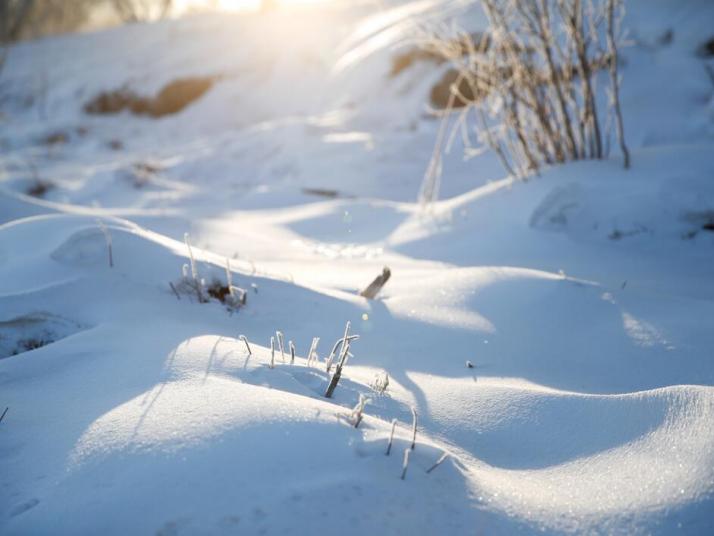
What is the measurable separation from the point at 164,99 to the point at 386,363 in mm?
9147

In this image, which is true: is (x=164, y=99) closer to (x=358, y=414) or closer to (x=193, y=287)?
(x=193, y=287)

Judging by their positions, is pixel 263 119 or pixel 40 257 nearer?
pixel 40 257

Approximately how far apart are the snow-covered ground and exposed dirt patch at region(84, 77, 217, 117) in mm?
6131

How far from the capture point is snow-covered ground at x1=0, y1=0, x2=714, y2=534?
0.81 meters

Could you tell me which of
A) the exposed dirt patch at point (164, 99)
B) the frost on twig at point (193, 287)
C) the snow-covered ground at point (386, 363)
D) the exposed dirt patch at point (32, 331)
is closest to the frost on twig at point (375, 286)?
the snow-covered ground at point (386, 363)

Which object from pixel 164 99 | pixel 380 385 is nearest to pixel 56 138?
pixel 164 99

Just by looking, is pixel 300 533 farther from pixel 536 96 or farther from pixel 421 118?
pixel 421 118

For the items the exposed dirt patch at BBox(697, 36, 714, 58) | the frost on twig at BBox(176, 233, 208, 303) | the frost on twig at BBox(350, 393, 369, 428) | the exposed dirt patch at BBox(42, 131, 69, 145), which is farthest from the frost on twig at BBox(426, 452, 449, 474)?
the exposed dirt patch at BBox(42, 131, 69, 145)

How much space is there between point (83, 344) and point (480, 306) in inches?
44.0

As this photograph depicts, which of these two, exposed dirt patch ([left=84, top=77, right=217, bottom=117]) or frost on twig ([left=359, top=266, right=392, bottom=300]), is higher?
exposed dirt patch ([left=84, top=77, right=217, bottom=117])

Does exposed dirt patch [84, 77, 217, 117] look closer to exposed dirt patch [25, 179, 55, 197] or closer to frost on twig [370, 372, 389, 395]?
exposed dirt patch [25, 179, 55, 197]

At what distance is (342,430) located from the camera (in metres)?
0.93

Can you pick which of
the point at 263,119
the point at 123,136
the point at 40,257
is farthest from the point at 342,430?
the point at 123,136

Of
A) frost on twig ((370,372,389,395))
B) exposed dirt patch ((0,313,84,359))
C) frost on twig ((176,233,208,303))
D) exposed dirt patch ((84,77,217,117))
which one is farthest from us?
exposed dirt patch ((84,77,217,117))
